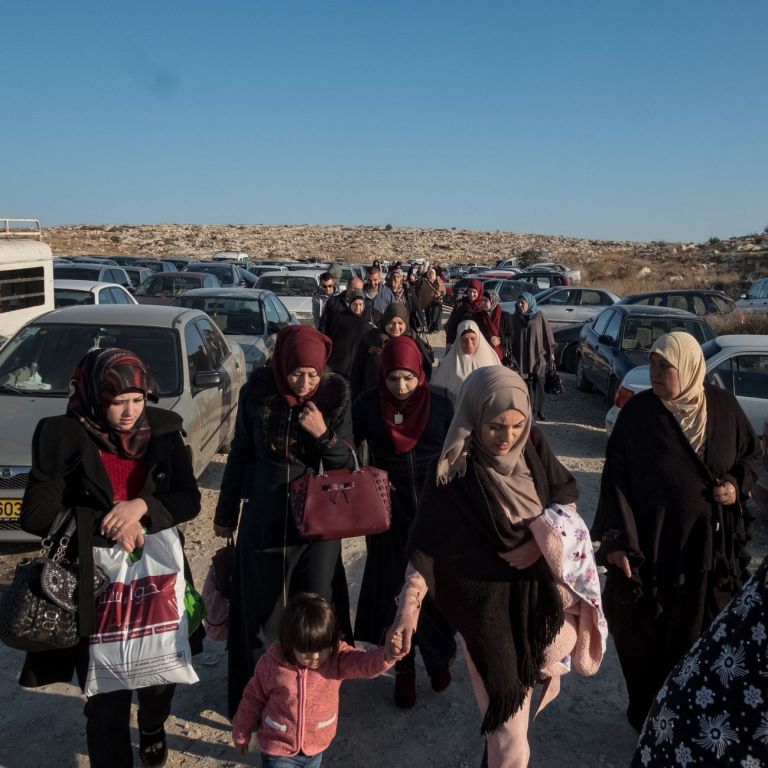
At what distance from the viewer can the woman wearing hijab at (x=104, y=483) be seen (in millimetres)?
2775

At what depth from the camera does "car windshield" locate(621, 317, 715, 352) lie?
35.3 ft

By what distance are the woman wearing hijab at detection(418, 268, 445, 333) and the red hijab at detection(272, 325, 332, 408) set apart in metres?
15.7

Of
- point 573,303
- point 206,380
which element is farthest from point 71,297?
point 573,303

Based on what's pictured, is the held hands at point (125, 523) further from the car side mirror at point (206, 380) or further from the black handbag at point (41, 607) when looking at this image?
the car side mirror at point (206, 380)

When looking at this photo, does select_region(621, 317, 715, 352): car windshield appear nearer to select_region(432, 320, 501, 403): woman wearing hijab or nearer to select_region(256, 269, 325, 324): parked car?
select_region(432, 320, 501, 403): woman wearing hijab

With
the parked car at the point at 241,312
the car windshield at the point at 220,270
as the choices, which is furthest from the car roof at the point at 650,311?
the car windshield at the point at 220,270

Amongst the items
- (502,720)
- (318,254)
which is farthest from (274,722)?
(318,254)

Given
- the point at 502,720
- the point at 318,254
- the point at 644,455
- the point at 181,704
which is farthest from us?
the point at 318,254

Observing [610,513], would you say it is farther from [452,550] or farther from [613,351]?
[613,351]

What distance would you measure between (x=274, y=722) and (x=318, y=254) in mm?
64163

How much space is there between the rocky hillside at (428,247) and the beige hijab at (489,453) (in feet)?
122

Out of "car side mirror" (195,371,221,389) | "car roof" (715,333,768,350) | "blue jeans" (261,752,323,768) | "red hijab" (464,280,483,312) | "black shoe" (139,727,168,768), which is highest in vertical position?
"red hijab" (464,280,483,312)

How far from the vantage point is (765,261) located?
146ft

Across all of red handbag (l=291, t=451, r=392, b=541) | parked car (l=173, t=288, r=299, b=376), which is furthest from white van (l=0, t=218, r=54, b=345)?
red handbag (l=291, t=451, r=392, b=541)
